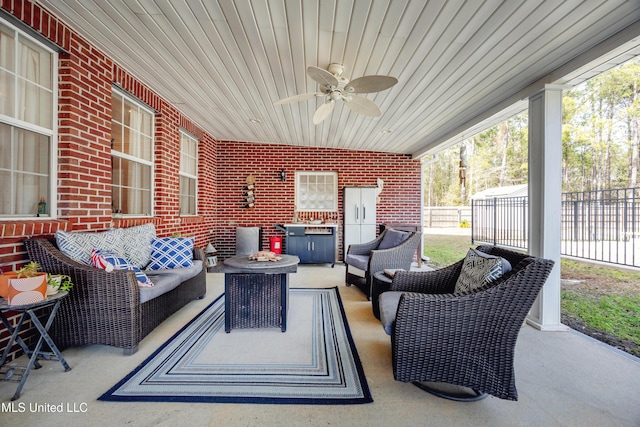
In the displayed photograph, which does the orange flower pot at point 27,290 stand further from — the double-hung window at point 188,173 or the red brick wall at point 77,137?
the double-hung window at point 188,173

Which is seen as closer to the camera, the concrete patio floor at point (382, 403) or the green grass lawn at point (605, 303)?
the concrete patio floor at point (382, 403)

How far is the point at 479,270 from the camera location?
179 centimetres

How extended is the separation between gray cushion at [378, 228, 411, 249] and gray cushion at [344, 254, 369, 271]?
0.33 metres

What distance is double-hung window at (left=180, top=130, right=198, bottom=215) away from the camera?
4660mm

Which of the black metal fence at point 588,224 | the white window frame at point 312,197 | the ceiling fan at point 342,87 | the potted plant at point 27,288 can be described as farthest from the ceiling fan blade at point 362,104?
the black metal fence at point 588,224

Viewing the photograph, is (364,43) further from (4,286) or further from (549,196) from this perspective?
(4,286)

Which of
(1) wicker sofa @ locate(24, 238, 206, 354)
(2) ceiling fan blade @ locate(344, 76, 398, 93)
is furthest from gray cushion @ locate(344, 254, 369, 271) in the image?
(1) wicker sofa @ locate(24, 238, 206, 354)

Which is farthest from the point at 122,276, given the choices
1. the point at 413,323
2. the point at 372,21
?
the point at 372,21

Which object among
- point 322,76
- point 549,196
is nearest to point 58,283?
point 322,76

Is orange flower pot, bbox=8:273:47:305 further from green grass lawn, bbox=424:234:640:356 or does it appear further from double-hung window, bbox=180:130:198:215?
green grass lawn, bbox=424:234:640:356

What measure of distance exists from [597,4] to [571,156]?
11.6m

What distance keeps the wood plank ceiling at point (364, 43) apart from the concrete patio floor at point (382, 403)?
7.77ft

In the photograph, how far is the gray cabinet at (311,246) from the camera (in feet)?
17.7

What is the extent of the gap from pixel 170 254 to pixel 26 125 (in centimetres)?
161
